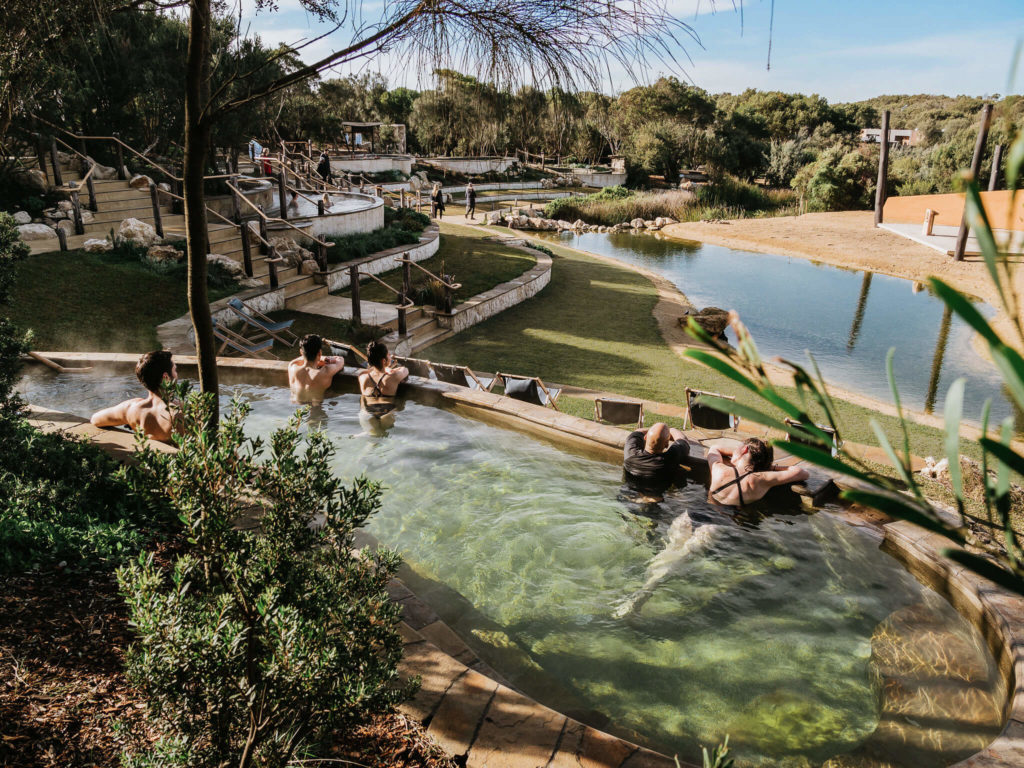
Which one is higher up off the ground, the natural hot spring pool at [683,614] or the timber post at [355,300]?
the timber post at [355,300]

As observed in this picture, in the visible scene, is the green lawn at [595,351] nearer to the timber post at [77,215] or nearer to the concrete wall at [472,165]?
Result: the timber post at [77,215]

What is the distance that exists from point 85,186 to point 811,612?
57.5 feet

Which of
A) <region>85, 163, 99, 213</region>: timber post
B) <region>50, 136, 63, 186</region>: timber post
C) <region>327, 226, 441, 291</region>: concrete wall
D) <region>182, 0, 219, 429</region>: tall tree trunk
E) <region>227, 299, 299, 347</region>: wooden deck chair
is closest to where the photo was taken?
<region>182, 0, 219, 429</region>: tall tree trunk

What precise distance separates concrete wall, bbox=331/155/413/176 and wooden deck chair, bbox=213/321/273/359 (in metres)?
27.3

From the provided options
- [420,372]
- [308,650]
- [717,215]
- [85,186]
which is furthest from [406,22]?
[717,215]

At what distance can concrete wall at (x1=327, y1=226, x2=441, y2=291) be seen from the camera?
597 inches

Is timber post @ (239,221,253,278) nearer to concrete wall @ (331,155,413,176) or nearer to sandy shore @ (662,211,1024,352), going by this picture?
sandy shore @ (662,211,1024,352)

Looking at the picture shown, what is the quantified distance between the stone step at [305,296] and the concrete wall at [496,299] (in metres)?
2.84

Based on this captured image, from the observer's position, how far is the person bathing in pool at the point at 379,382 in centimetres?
727

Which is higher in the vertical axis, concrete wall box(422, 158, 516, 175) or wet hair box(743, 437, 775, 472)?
concrete wall box(422, 158, 516, 175)

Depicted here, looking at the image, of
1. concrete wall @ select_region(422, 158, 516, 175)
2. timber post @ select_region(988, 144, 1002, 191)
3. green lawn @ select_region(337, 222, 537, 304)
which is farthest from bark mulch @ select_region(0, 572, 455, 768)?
concrete wall @ select_region(422, 158, 516, 175)

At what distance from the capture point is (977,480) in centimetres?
673

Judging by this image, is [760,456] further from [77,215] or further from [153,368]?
[77,215]

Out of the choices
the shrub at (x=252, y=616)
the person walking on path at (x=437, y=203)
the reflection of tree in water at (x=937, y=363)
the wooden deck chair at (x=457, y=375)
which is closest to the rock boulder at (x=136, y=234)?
the wooden deck chair at (x=457, y=375)
